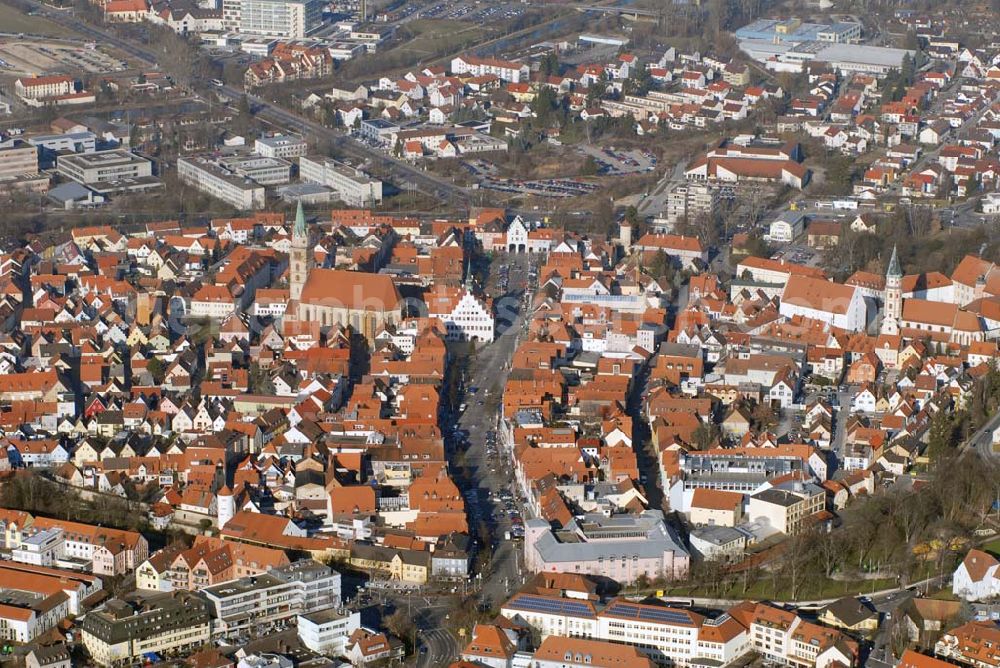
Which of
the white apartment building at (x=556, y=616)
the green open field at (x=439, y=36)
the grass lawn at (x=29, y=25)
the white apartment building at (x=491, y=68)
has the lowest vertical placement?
the grass lawn at (x=29, y=25)

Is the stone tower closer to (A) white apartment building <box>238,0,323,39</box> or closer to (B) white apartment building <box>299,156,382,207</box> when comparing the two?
(B) white apartment building <box>299,156,382,207</box>

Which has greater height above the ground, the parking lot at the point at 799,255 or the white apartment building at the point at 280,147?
the parking lot at the point at 799,255

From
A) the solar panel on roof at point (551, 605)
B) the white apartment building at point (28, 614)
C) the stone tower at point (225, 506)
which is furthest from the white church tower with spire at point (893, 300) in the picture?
the white apartment building at point (28, 614)

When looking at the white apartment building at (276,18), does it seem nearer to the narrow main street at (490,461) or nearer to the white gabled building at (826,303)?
the narrow main street at (490,461)

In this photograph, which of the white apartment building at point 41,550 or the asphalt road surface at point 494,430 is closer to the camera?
the asphalt road surface at point 494,430

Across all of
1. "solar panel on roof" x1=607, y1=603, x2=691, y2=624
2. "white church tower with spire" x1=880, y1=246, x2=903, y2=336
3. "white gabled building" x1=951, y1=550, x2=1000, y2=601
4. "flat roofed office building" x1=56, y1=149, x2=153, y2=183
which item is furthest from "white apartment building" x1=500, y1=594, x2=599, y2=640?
"flat roofed office building" x1=56, y1=149, x2=153, y2=183

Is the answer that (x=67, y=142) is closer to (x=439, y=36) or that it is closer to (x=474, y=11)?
(x=439, y=36)
